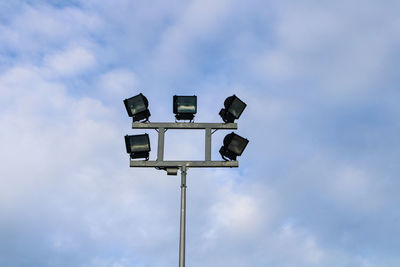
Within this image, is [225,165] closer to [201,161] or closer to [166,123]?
[201,161]

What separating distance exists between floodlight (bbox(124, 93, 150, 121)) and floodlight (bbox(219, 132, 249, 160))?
2.10 m

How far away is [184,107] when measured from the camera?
531 inches

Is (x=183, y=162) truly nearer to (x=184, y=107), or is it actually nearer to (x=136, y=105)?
(x=184, y=107)

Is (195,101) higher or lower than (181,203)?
higher

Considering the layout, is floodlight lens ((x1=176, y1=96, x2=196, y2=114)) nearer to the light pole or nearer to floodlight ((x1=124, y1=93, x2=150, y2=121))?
the light pole

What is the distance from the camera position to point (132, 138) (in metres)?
13.3

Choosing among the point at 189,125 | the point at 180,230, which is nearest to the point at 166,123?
the point at 189,125

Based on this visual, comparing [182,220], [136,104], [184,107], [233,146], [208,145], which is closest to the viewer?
[182,220]

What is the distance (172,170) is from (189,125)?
121 centimetres

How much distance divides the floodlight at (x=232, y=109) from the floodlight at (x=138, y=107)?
1.87 m

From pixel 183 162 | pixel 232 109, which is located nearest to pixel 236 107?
pixel 232 109

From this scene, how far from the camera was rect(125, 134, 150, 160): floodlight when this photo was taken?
13172 mm

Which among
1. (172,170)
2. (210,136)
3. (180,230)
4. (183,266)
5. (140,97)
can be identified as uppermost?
(140,97)

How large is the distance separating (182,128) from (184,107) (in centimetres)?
52
